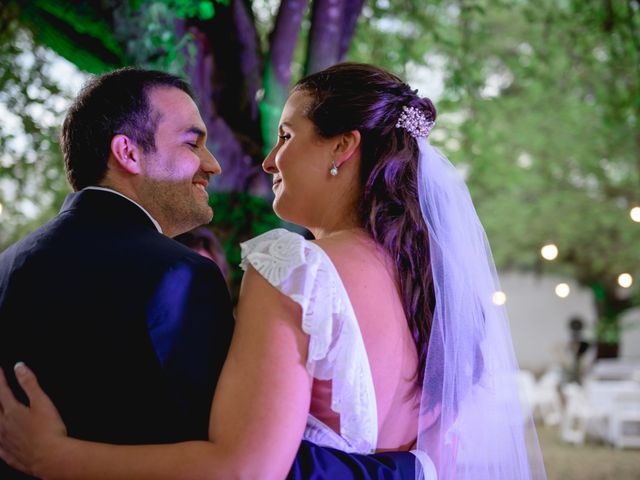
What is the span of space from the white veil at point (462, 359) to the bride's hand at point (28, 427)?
3.16 ft

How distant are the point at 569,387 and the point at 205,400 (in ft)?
43.8

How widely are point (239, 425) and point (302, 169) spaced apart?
2.64 ft

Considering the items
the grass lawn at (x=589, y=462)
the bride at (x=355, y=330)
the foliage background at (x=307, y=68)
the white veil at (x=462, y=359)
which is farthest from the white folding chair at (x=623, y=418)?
the bride at (x=355, y=330)

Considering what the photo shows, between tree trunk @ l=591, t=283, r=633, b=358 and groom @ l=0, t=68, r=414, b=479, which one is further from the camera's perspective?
tree trunk @ l=591, t=283, r=633, b=358

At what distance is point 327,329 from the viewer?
185 cm

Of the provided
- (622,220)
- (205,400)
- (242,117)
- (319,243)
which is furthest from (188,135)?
(622,220)

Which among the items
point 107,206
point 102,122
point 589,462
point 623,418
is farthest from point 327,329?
point 623,418

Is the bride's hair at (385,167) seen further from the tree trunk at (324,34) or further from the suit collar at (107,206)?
the tree trunk at (324,34)

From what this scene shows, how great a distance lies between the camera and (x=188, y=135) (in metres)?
2.38

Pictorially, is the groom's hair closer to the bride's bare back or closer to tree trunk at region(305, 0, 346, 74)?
the bride's bare back

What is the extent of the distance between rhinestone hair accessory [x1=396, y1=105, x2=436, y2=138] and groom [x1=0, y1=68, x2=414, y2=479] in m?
0.74

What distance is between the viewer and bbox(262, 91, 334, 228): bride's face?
2225 mm

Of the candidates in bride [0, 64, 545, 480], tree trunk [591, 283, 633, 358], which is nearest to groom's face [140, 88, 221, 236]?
bride [0, 64, 545, 480]

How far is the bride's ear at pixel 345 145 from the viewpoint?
2209 millimetres
